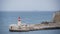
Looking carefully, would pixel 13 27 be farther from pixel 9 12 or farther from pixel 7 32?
pixel 9 12

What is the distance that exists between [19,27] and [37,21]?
0.24 metres

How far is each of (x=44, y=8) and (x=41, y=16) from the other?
0.37ft

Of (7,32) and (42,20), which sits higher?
(42,20)

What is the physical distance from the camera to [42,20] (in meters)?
1.46

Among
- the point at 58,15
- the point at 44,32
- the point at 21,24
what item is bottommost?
the point at 44,32

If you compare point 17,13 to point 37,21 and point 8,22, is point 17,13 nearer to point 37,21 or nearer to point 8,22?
point 8,22

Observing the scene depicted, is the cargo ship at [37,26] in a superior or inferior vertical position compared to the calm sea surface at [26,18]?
inferior

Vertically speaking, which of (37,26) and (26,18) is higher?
(26,18)

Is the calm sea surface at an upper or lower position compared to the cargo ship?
upper

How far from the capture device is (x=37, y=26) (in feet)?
4.72

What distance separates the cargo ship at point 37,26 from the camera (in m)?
1.41

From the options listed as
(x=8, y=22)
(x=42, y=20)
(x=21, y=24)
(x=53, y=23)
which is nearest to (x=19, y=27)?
(x=21, y=24)

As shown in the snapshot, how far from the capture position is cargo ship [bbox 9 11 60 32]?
1.41m

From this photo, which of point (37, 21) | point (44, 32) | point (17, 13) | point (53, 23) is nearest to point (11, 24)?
point (17, 13)
